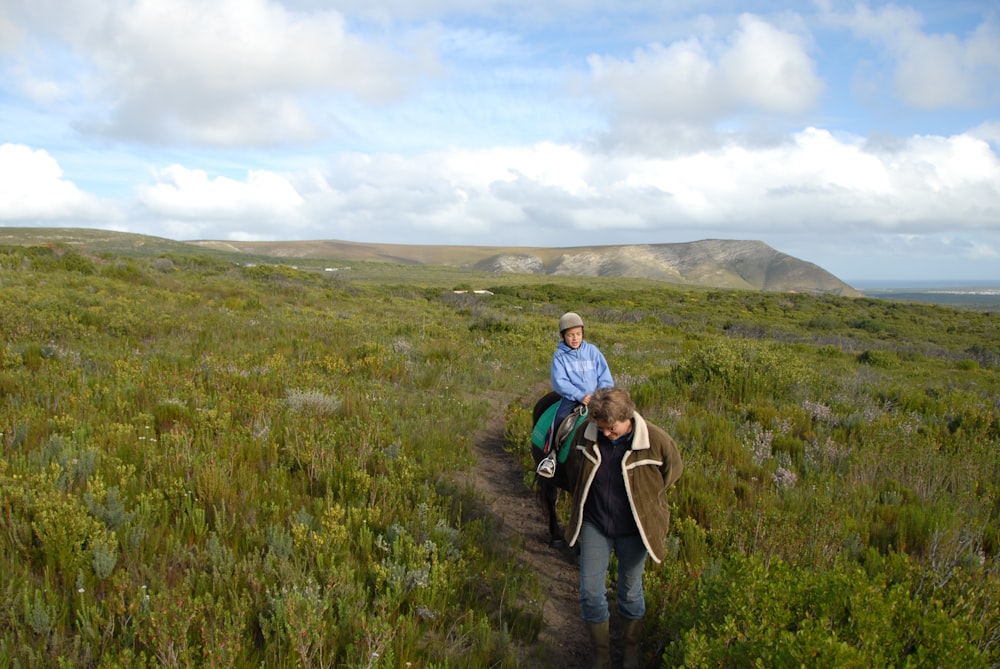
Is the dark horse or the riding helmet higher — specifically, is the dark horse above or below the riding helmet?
below

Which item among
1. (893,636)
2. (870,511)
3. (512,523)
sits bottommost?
(512,523)

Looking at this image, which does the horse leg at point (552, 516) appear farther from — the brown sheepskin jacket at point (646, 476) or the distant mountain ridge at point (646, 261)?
the distant mountain ridge at point (646, 261)

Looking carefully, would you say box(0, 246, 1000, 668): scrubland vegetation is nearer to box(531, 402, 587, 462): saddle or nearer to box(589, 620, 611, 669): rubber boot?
box(589, 620, 611, 669): rubber boot

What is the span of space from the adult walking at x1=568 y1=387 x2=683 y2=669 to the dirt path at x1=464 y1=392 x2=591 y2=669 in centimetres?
34

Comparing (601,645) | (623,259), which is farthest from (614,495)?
(623,259)

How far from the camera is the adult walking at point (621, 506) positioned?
3.15 meters

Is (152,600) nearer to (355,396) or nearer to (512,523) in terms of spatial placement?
(512,523)

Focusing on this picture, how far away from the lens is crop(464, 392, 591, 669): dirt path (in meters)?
3.46

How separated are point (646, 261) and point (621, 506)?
429 feet

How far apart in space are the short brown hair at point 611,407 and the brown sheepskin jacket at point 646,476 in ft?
0.44

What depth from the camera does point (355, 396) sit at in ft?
24.6

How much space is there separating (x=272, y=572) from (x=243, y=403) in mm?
3688

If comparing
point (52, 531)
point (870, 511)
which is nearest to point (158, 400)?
point (52, 531)

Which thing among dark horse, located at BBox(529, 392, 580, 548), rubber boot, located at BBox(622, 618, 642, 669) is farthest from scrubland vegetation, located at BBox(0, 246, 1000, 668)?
dark horse, located at BBox(529, 392, 580, 548)
